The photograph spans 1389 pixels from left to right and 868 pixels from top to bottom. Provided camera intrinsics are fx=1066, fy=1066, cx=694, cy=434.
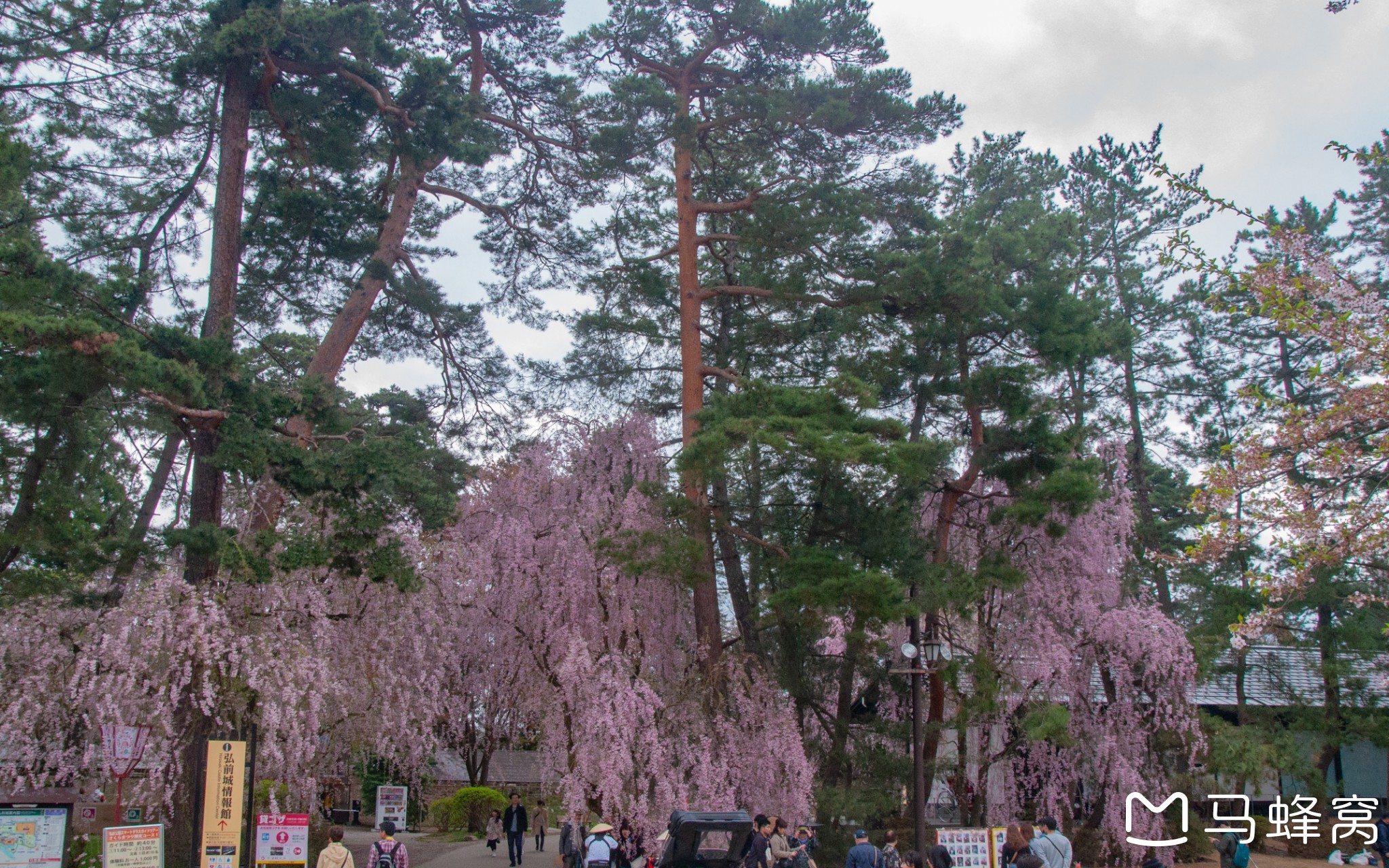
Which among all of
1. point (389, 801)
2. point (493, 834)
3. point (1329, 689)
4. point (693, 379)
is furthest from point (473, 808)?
point (1329, 689)

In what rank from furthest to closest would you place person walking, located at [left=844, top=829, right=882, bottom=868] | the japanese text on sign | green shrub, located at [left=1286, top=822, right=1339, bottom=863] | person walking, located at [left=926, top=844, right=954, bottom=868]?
green shrub, located at [left=1286, top=822, right=1339, bottom=863], the japanese text on sign, person walking, located at [left=926, top=844, right=954, bottom=868], person walking, located at [left=844, top=829, right=882, bottom=868]

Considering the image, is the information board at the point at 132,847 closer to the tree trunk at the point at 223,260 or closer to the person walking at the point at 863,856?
the tree trunk at the point at 223,260

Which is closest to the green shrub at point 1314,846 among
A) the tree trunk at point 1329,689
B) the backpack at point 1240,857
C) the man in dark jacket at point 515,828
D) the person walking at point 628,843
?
the tree trunk at point 1329,689

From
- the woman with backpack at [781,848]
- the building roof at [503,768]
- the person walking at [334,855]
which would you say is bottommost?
the building roof at [503,768]

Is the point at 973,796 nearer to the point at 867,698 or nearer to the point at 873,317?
the point at 867,698

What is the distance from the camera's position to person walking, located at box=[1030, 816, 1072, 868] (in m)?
10.6

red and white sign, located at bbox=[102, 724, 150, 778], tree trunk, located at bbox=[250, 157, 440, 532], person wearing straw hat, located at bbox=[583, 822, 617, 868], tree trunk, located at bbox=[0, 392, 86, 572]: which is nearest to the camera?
person wearing straw hat, located at bbox=[583, 822, 617, 868]

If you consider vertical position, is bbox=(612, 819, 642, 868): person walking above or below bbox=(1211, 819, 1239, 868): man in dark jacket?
below

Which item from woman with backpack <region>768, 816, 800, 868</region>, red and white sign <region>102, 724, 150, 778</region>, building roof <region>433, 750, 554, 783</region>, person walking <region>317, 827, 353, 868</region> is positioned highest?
red and white sign <region>102, 724, 150, 778</region>

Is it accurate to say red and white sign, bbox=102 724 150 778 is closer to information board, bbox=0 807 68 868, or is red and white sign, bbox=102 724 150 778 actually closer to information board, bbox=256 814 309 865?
information board, bbox=0 807 68 868

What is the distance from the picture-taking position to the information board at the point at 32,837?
10.5 metres

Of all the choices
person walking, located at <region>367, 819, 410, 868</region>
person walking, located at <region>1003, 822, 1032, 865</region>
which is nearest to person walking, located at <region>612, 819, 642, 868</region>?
person walking, located at <region>367, 819, 410, 868</region>

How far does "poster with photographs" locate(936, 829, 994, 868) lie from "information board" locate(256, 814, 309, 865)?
25.0 feet

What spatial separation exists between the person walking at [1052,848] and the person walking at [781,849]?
126 inches
